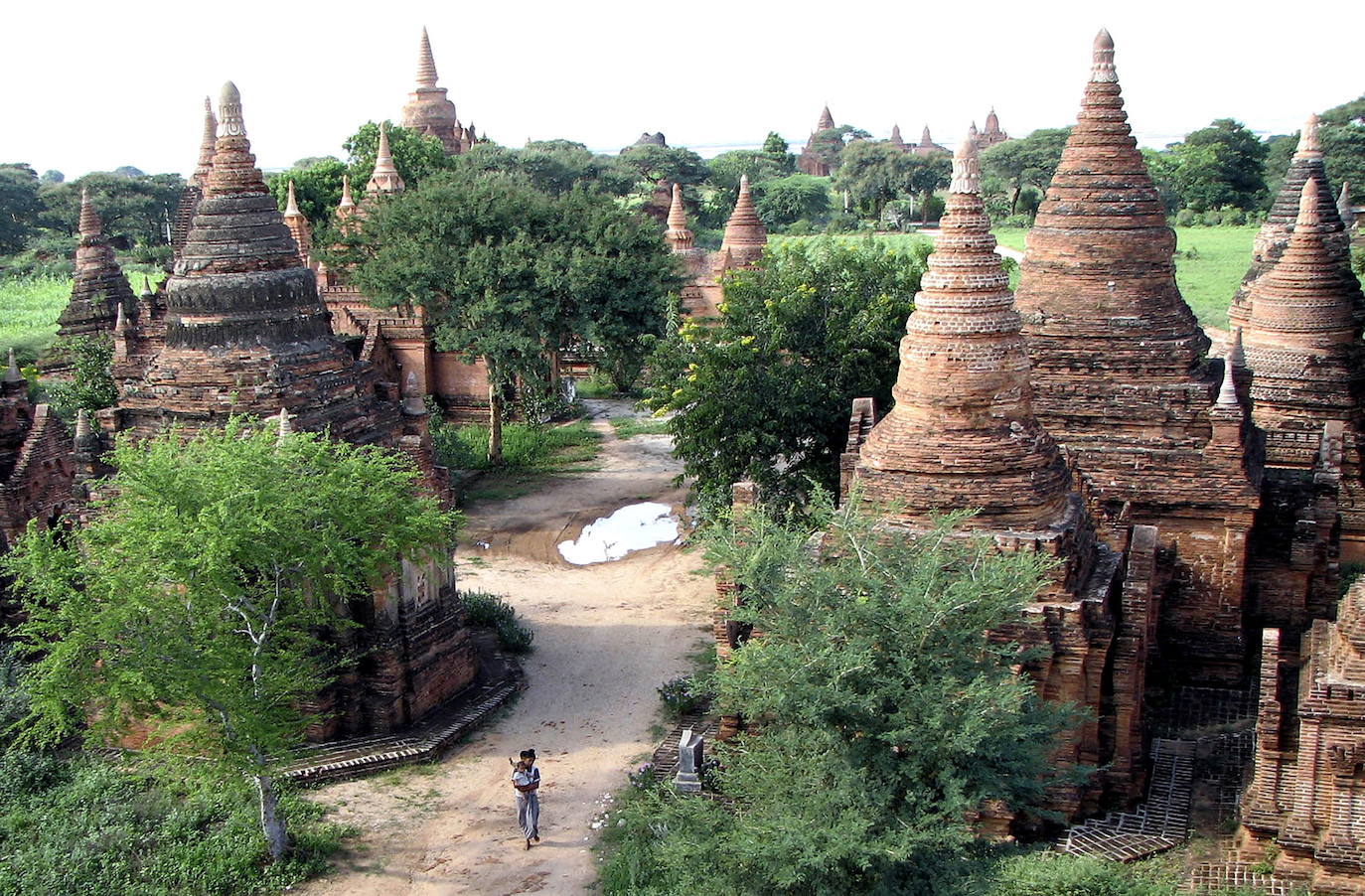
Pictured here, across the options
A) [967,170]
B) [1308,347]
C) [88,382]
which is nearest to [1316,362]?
[1308,347]

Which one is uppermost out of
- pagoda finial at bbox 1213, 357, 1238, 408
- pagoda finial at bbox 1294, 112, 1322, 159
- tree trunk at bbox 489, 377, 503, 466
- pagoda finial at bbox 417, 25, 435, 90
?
pagoda finial at bbox 417, 25, 435, 90

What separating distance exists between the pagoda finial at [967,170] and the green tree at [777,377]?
27.8 feet

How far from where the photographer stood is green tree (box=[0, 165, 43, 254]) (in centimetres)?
8088

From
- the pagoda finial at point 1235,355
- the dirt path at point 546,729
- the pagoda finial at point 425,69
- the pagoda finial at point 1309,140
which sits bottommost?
the dirt path at point 546,729

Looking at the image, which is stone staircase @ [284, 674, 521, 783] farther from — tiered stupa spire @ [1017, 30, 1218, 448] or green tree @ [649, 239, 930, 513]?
tiered stupa spire @ [1017, 30, 1218, 448]

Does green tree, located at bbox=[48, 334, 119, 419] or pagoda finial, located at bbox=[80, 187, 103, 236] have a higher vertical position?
pagoda finial, located at bbox=[80, 187, 103, 236]

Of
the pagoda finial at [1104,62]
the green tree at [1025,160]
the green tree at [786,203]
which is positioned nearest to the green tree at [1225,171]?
the green tree at [1025,160]

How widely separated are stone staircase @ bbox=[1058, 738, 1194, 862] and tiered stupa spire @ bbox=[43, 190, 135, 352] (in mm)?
27231

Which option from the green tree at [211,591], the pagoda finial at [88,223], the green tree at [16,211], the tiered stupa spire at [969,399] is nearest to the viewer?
the green tree at [211,591]

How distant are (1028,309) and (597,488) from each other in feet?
45.6

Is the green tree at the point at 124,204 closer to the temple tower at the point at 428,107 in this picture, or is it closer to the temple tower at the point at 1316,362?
the temple tower at the point at 428,107

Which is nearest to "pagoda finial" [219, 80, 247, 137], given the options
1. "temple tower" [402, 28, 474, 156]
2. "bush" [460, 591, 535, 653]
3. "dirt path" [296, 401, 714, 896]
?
"bush" [460, 591, 535, 653]

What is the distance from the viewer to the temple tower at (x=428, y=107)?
199ft

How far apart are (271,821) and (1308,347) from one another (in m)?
17.0
